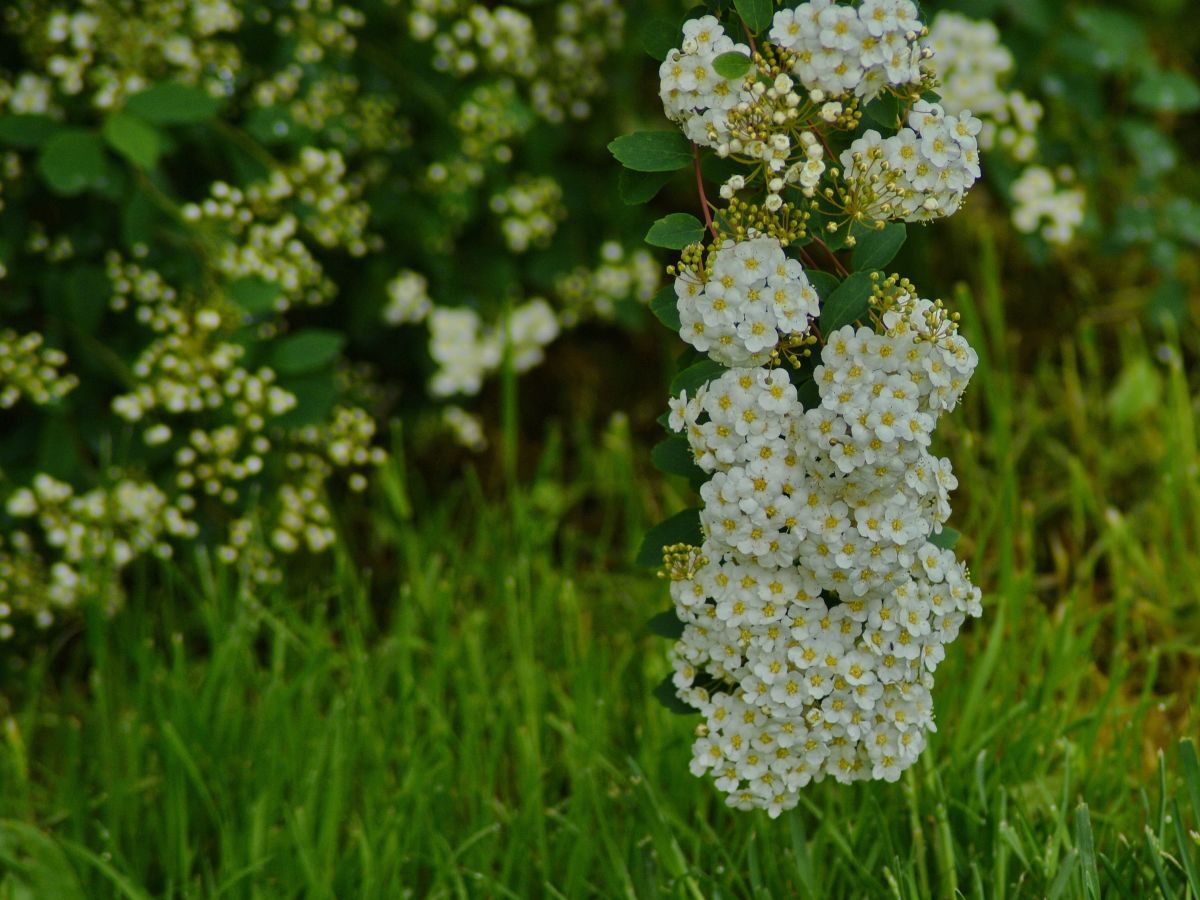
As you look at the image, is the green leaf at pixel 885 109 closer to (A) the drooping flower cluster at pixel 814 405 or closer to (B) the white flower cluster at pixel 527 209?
(A) the drooping flower cluster at pixel 814 405

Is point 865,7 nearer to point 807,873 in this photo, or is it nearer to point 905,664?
point 905,664

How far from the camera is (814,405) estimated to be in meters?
1.33

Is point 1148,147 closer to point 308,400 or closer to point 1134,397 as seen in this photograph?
point 1134,397

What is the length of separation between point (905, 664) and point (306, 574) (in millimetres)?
1408

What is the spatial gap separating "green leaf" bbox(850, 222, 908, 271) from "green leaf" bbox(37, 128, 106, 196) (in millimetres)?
1228

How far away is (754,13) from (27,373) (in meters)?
1.25

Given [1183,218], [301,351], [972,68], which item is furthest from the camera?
[1183,218]

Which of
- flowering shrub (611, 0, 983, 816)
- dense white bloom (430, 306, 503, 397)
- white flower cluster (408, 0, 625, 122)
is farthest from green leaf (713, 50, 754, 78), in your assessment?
dense white bloom (430, 306, 503, 397)

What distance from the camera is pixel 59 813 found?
72.3 inches

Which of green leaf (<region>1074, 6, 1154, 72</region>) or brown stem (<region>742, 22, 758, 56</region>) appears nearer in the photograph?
brown stem (<region>742, 22, 758, 56</region>)

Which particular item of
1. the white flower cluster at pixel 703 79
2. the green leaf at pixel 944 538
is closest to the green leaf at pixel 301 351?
the white flower cluster at pixel 703 79

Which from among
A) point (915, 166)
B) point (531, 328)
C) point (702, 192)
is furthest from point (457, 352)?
point (915, 166)

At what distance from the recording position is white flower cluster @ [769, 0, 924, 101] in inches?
47.8

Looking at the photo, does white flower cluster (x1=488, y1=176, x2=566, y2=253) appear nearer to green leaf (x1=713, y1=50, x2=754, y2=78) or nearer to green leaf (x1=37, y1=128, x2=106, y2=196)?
green leaf (x1=37, y1=128, x2=106, y2=196)
